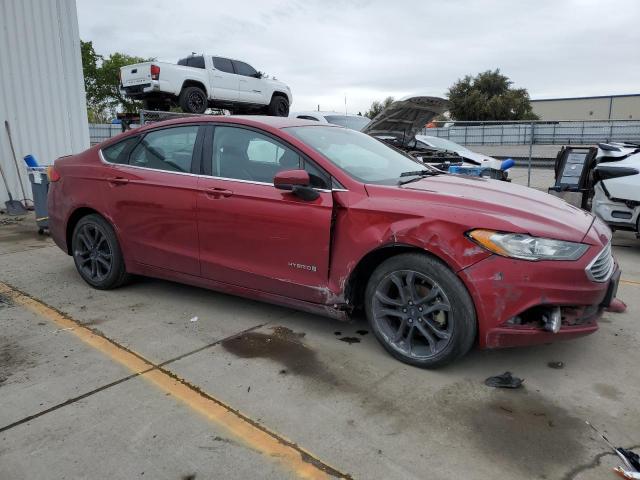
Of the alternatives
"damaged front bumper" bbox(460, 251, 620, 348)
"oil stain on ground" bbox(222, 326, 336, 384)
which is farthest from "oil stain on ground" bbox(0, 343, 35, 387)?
"damaged front bumper" bbox(460, 251, 620, 348)

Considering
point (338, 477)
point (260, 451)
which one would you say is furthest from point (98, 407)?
point (338, 477)

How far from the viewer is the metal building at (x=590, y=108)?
154ft

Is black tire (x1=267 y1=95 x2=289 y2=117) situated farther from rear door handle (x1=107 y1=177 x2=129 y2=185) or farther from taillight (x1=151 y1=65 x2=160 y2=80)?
rear door handle (x1=107 y1=177 x2=129 y2=185)

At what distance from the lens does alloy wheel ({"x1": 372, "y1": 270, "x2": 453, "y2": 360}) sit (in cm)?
309

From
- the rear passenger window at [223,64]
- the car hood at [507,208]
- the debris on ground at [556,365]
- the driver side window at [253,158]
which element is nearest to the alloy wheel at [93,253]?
the driver side window at [253,158]

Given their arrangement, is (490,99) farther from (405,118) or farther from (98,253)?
(98,253)

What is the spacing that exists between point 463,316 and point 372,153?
1638mm

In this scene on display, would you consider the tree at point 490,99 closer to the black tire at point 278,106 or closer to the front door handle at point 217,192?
the black tire at point 278,106

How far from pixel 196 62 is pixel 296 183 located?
10159mm

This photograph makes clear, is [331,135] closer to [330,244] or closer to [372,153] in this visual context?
[372,153]

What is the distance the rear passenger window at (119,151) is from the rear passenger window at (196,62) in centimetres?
826

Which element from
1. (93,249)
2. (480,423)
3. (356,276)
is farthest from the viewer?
(93,249)

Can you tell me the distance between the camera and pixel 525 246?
9.36 ft

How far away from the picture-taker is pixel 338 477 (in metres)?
2.25
